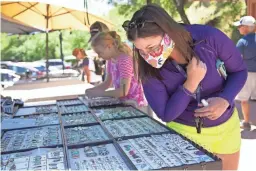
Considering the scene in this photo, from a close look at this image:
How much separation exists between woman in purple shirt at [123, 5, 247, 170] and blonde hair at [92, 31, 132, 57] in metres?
1.04

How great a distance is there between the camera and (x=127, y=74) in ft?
8.46

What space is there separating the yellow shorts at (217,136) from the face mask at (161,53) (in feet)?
1.34

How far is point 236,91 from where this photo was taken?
1.63 meters

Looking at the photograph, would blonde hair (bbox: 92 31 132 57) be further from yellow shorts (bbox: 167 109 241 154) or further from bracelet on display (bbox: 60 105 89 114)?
yellow shorts (bbox: 167 109 241 154)

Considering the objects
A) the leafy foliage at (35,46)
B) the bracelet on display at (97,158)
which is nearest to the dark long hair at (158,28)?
the bracelet on display at (97,158)

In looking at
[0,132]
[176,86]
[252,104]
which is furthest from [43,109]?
[252,104]

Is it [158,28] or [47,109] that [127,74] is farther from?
[158,28]

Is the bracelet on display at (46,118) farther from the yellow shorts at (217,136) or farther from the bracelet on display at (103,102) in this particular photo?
the yellow shorts at (217,136)

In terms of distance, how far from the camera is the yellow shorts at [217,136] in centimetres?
171

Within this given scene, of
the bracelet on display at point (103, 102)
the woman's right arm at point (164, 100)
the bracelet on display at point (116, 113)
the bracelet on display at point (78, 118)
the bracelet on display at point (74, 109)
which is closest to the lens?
the woman's right arm at point (164, 100)

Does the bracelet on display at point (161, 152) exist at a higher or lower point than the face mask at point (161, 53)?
lower

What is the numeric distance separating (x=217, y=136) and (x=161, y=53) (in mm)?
530

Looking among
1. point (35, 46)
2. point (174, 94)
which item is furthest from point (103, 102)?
point (35, 46)

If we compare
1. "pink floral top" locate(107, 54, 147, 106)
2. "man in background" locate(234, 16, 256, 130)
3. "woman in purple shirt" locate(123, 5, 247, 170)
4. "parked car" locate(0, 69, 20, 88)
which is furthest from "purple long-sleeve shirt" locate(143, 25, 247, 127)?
"parked car" locate(0, 69, 20, 88)
